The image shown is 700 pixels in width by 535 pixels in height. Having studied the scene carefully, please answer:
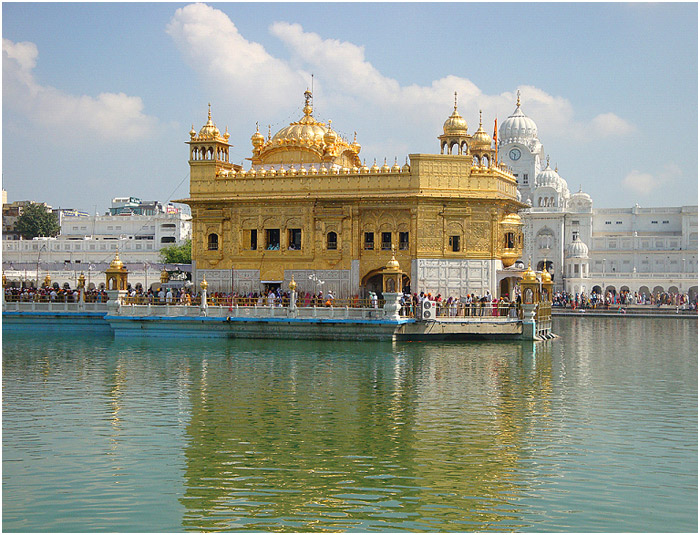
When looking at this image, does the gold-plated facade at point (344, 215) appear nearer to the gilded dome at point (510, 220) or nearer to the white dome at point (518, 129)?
the gilded dome at point (510, 220)

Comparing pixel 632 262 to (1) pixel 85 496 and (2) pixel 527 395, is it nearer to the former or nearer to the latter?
(2) pixel 527 395

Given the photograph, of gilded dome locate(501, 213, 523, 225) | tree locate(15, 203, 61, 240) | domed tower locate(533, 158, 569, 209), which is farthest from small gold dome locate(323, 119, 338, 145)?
tree locate(15, 203, 61, 240)

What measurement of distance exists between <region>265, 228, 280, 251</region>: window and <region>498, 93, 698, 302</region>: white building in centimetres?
4286

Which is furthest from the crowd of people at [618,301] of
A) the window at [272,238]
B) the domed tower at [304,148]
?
the window at [272,238]

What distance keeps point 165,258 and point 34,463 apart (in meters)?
60.6

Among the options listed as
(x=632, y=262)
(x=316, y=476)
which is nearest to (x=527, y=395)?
(x=316, y=476)

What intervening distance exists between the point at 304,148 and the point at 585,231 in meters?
48.2

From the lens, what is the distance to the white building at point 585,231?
3051 inches

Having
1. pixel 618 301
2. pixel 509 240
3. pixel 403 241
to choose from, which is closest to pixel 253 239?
pixel 403 241

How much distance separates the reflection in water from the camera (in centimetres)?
1108

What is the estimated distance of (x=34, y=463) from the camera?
13.2 meters

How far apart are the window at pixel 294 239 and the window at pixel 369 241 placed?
9.34 feet

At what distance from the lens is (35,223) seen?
8619cm

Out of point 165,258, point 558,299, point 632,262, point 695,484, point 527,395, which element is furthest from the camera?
point 632,262
